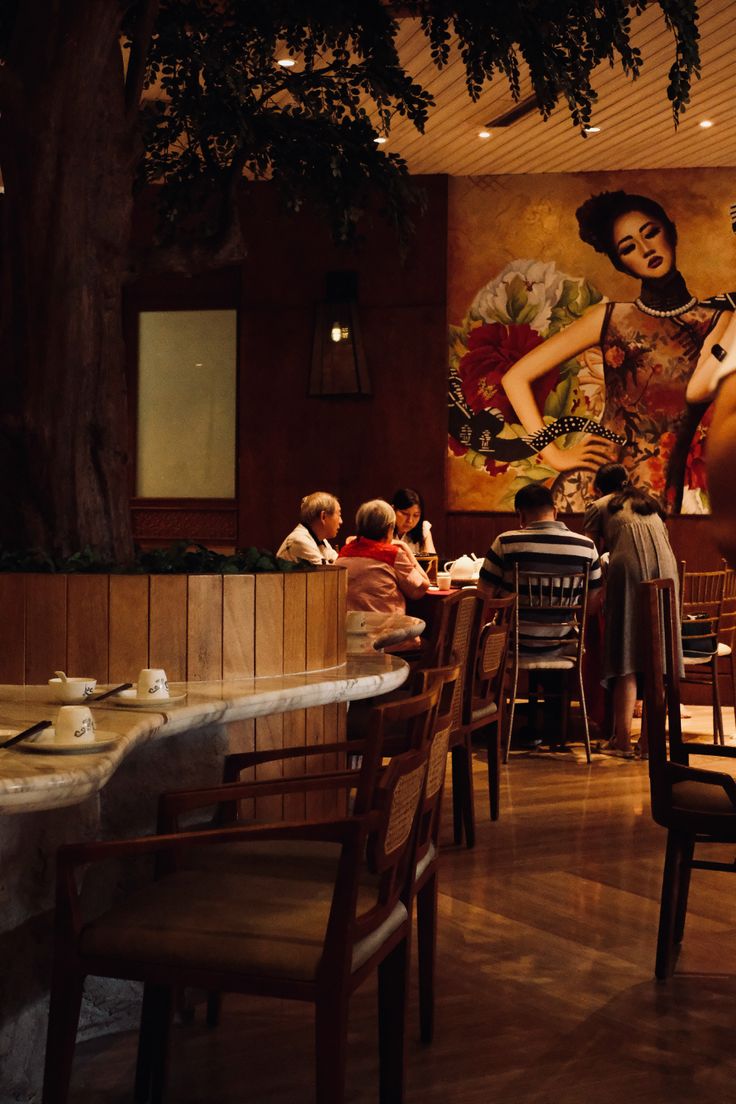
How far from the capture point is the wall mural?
361 inches

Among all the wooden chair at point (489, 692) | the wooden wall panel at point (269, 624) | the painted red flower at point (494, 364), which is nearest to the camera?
the wooden wall panel at point (269, 624)

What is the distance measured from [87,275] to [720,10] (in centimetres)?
439

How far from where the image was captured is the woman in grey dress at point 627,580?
21.9ft

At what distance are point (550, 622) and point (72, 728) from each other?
14.9ft

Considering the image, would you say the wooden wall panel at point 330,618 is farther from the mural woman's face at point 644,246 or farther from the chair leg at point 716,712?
the mural woman's face at point 644,246

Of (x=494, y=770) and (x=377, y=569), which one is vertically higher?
(x=377, y=569)

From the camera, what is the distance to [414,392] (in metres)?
9.50

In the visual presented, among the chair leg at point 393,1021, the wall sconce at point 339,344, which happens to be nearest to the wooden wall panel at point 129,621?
the chair leg at point 393,1021

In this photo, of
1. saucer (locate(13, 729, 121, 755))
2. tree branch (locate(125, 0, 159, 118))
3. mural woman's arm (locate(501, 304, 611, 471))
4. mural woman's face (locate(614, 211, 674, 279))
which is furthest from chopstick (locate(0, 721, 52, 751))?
mural woman's face (locate(614, 211, 674, 279))

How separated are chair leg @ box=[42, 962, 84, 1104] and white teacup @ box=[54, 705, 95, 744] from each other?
363mm

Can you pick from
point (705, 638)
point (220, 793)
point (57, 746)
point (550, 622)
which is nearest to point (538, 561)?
point (550, 622)

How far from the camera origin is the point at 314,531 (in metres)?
7.24

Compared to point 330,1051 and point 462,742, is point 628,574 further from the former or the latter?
point 330,1051

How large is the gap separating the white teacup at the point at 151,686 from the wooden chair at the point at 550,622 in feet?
12.3
